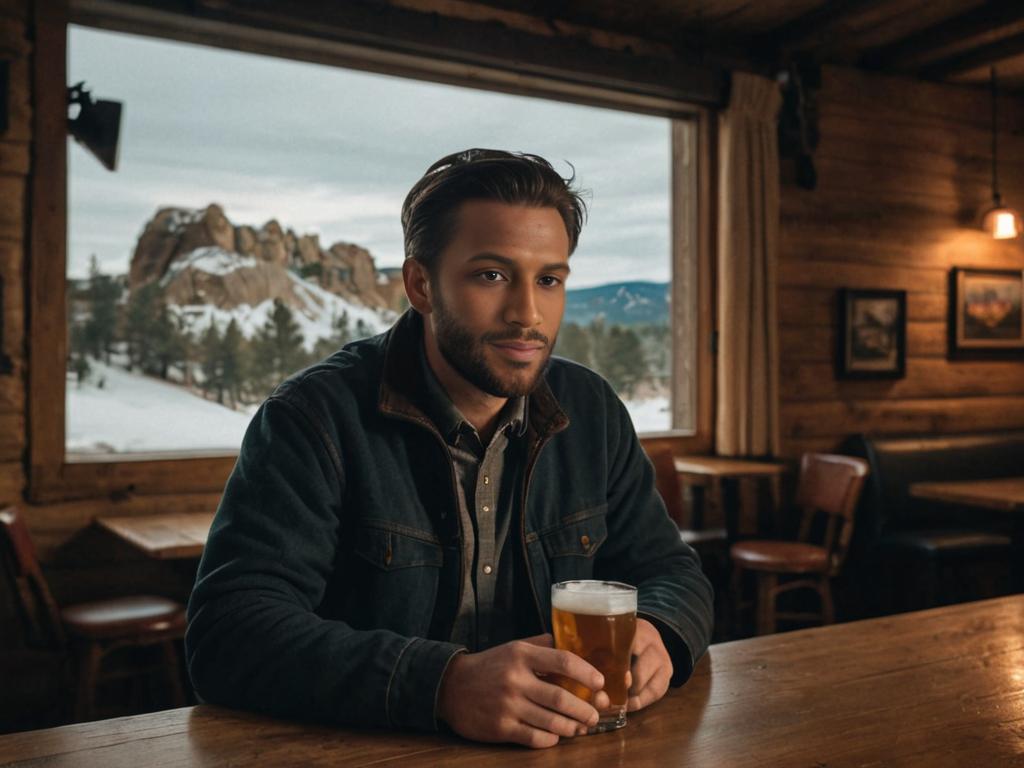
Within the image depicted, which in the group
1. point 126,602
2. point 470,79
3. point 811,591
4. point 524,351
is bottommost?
point 811,591

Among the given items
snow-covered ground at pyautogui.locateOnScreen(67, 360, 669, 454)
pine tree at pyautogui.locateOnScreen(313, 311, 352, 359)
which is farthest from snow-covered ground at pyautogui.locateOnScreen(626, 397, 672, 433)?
snow-covered ground at pyautogui.locateOnScreen(67, 360, 669, 454)

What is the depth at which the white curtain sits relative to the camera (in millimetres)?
4730

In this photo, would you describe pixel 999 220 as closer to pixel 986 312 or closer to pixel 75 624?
pixel 986 312

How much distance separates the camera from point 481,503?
4.80 ft

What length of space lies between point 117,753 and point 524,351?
0.75 metres

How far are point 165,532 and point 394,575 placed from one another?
6.72ft

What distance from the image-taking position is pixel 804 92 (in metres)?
5.00

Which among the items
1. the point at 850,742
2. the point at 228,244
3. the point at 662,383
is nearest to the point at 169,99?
the point at 228,244

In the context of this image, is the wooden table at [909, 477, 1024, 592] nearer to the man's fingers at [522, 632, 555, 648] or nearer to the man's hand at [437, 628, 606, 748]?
the man's fingers at [522, 632, 555, 648]

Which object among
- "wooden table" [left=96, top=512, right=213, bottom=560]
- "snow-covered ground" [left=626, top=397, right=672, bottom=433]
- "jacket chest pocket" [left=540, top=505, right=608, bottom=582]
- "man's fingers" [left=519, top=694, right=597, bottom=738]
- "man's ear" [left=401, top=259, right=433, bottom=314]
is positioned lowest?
"wooden table" [left=96, top=512, right=213, bottom=560]

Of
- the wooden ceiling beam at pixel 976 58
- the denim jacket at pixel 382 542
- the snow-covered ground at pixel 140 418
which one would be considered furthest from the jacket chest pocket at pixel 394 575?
the wooden ceiling beam at pixel 976 58

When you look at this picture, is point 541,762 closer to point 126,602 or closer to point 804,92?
point 126,602

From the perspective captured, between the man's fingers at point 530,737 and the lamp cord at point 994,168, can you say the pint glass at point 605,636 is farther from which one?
the lamp cord at point 994,168

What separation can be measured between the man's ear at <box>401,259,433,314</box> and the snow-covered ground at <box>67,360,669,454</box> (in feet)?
6.93
